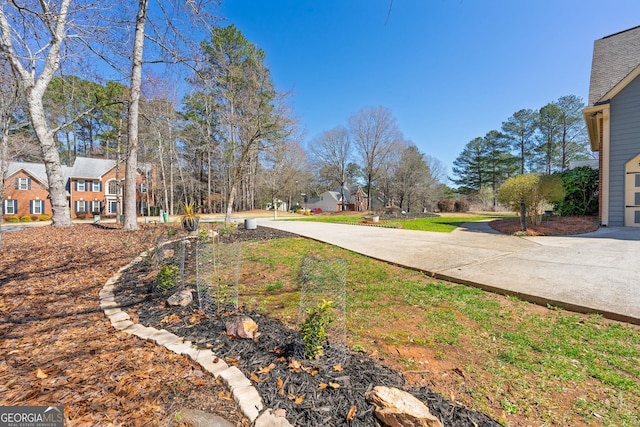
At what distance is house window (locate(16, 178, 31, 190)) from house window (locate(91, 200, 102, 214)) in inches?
176

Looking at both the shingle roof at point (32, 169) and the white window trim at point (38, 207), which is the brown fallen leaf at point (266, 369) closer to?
the shingle roof at point (32, 169)

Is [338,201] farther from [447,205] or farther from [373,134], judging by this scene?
[447,205]

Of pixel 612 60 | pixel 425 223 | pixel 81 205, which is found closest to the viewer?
pixel 612 60

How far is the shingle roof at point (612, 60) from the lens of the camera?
9270 millimetres

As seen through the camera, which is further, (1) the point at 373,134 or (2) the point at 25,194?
(1) the point at 373,134

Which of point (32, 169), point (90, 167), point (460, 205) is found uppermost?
point (90, 167)

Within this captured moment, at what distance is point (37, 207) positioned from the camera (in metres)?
23.1

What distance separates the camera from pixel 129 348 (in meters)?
2.13

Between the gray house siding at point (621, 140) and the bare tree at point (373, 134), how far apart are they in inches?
851

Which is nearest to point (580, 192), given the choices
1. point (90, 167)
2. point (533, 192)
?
point (533, 192)

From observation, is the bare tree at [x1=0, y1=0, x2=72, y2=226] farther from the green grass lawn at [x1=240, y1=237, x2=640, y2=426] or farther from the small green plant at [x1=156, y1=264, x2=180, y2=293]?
the green grass lawn at [x1=240, y1=237, x2=640, y2=426]

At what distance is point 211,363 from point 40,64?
9.58 m

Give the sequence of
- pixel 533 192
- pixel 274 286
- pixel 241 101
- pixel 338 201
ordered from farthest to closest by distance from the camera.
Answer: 1. pixel 338 201
2. pixel 241 101
3. pixel 533 192
4. pixel 274 286

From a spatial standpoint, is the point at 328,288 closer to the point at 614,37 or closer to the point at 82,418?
the point at 82,418
